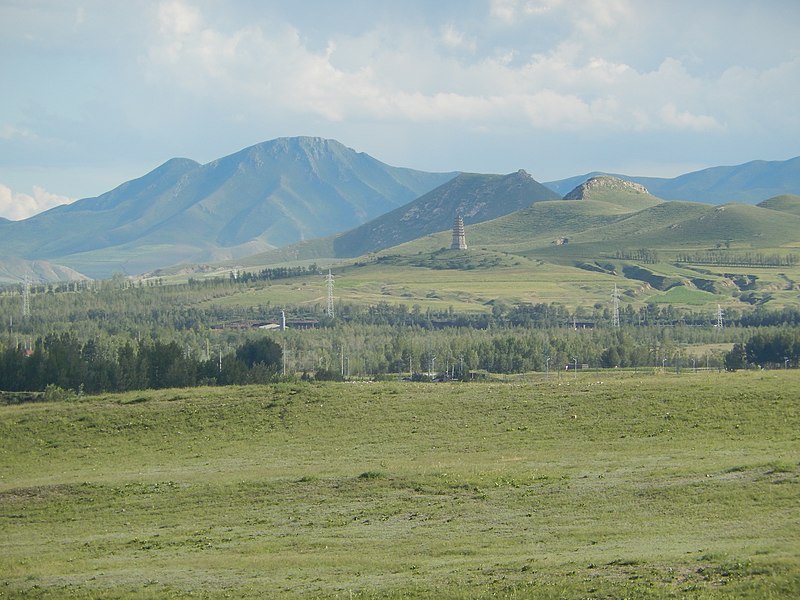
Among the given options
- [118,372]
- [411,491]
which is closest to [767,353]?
[118,372]

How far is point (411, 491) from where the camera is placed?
181 feet

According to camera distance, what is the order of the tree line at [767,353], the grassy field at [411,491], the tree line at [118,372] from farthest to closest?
the tree line at [767,353] → the tree line at [118,372] → the grassy field at [411,491]

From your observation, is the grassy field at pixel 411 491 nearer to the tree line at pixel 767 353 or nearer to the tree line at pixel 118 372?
the tree line at pixel 118 372

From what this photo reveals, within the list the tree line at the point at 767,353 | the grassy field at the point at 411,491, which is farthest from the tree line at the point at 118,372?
the tree line at the point at 767,353

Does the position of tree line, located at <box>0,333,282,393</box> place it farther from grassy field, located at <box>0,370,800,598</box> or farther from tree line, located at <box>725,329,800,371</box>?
tree line, located at <box>725,329,800,371</box>

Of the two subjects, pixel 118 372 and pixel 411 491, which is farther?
pixel 118 372

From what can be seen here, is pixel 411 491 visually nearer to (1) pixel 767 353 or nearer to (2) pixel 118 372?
(2) pixel 118 372

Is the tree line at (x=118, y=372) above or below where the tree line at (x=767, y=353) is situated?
above

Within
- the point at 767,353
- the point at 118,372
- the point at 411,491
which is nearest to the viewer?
the point at 411,491

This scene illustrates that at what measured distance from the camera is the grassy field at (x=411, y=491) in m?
38.4

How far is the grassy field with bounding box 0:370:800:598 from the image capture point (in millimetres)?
38406

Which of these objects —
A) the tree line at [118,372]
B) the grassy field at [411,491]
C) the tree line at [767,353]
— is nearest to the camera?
the grassy field at [411,491]

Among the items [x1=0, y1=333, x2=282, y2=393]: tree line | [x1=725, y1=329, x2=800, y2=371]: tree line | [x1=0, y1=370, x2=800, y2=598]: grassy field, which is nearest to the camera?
[x1=0, y1=370, x2=800, y2=598]: grassy field

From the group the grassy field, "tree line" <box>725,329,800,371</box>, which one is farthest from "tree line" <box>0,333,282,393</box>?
"tree line" <box>725,329,800,371</box>
